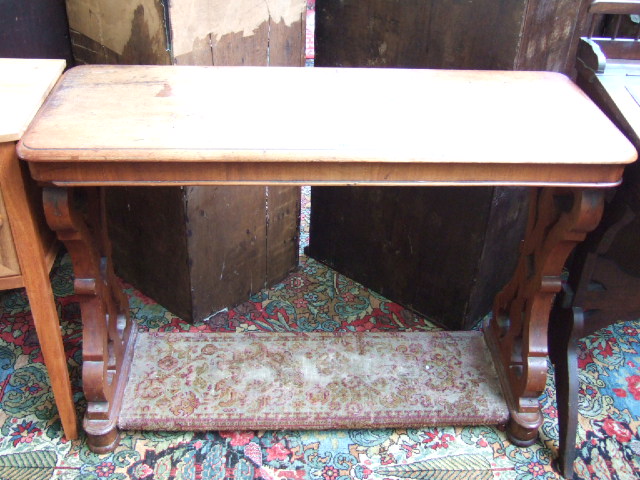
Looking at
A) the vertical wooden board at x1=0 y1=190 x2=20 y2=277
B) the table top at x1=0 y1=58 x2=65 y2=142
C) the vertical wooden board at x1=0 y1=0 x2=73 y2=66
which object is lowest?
the vertical wooden board at x1=0 y1=190 x2=20 y2=277

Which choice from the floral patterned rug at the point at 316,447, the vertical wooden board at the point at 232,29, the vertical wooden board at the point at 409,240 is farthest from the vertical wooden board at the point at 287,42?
the floral patterned rug at the point at 316,447

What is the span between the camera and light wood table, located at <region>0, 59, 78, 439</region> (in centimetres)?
144

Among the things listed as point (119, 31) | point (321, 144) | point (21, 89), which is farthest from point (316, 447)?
point (119, 31)

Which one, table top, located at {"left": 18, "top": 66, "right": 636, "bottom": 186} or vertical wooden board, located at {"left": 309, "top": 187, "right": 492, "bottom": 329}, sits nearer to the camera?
table top, located at {"left": 18, "top": 66, "right": 636, "bottom": 186}

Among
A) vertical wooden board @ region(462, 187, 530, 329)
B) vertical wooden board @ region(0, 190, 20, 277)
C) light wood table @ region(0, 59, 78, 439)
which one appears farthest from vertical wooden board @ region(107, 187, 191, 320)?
vertical wooden board @ region(462, 187, 530, 329)

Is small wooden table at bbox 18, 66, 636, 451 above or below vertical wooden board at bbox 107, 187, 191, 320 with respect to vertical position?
above

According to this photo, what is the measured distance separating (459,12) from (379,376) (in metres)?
1.13

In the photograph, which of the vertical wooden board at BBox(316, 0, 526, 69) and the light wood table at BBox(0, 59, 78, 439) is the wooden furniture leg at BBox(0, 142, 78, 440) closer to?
the light wood table at BBox(0, 59, 78, 439)

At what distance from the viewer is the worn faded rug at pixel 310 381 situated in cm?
194

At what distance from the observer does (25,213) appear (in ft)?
4.96

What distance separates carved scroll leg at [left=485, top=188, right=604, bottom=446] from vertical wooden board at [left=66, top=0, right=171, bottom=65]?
116 centimetres

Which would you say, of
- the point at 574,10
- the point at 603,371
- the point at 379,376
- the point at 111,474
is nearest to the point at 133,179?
the point at 111,474

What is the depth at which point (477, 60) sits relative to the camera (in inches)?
79.1

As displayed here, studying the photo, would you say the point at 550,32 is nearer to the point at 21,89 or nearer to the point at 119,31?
the point at 119,31
